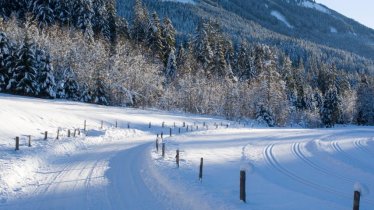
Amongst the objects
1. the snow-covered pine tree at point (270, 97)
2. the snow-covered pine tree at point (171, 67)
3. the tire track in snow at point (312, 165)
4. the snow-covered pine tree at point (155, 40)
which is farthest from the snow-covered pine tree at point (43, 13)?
the tire track in snow at point (312, 165)

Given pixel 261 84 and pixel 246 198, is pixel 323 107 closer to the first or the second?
pixel 261 84

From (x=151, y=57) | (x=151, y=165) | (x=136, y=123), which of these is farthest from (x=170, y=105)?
(x=151, y=165)

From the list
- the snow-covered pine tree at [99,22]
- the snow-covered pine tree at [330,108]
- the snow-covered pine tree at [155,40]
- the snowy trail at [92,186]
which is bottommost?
the snowy trail at [92,186]

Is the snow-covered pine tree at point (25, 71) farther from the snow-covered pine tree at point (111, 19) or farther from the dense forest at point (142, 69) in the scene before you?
the snow-covered pine tree at point (111, 19)

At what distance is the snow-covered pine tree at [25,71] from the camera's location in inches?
2099

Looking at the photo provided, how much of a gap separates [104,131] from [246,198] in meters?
25.2

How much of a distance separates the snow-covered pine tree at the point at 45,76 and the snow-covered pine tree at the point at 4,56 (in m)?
3.64

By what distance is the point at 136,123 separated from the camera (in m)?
48.9

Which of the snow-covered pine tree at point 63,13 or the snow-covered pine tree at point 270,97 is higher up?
the snow-covered pine tree at point 63,13

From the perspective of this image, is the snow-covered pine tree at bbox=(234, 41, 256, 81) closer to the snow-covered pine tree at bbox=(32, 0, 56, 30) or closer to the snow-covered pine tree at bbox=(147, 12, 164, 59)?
the snow-covered pine tree at bbox=(147, 12, 164, 59)

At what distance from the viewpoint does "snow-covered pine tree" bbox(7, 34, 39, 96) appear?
53312 millimetres

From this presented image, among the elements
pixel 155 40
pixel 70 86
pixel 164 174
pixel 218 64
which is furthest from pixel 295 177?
pixel 218 64

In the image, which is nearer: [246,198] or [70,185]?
[246,198]

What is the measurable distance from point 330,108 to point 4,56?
7505 centimetres
